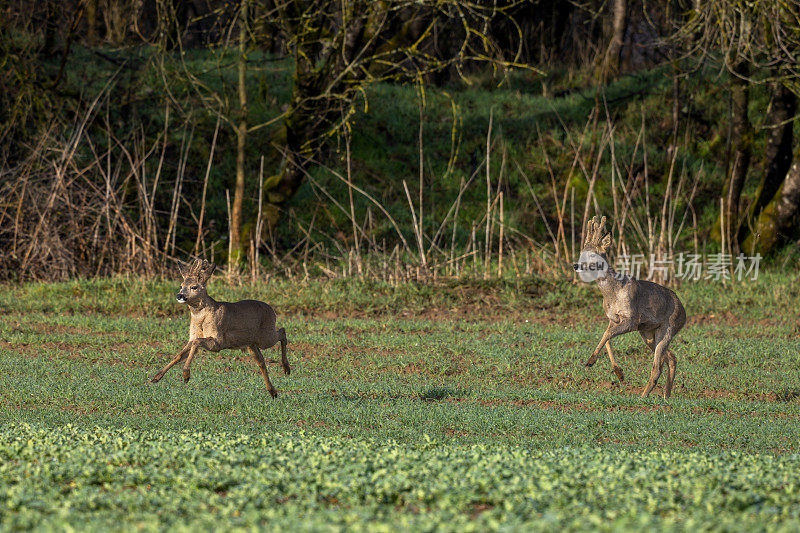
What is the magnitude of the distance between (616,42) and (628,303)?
19.3m

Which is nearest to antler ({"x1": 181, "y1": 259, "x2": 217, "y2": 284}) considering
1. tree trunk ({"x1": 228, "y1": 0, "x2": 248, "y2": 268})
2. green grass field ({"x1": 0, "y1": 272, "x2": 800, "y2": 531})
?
green grass field ({"x1": 0, "y1": 272, "x2": 800, "y2": 531})

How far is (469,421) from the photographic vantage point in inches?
297

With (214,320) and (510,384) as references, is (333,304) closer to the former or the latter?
(510,384)

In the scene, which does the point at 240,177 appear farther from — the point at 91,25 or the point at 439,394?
the point at 91,25

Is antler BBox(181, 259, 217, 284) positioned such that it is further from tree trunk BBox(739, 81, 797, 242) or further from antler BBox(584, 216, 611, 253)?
tree trunk BBox(739, 81, 797, 242)

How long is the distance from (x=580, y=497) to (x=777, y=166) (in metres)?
15.0

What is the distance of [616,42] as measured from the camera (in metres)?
25.7

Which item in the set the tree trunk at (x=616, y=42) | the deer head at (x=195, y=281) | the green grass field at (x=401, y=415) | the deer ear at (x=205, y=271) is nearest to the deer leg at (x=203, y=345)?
the deer head at (x=195, y=281)

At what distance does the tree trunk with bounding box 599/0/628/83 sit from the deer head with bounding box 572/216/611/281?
57.1ft

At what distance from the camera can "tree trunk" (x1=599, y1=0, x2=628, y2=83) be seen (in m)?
25.0

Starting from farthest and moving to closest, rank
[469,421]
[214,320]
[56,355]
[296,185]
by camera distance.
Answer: [296,185]
[56,355]
[469,421]
[214,320]

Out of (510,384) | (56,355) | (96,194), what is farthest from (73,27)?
(510,384)

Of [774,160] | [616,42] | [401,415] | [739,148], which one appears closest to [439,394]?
[401,415]

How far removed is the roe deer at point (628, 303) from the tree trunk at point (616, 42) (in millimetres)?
16988
